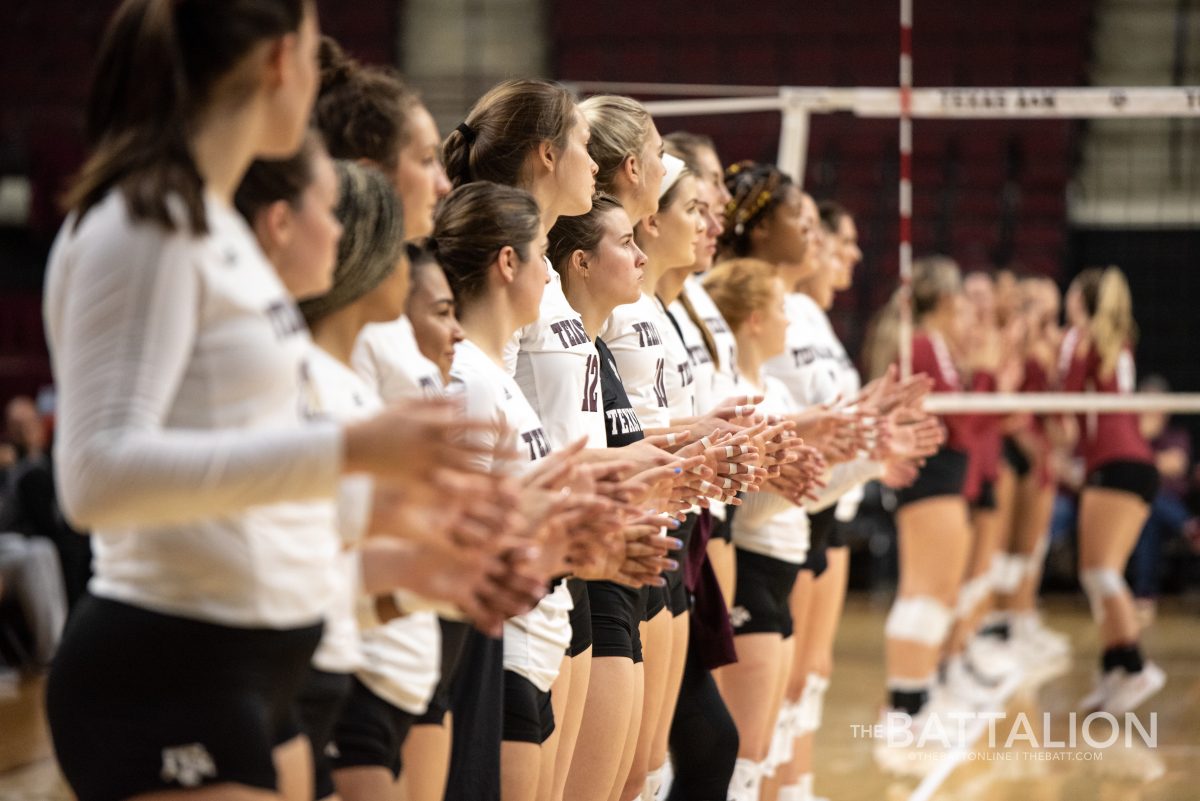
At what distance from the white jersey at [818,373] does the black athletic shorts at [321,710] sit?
2624 millimetres

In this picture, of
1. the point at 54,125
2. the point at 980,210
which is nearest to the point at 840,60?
the point at 980,210

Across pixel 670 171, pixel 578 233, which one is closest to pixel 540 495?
pixel 578 233

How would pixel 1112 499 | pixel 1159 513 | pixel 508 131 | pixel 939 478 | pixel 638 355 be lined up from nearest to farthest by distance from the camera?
pixel 508 131 → pixel 638 355 → pixel 939 478 → pixel 1112 499 → pixel 1159 513

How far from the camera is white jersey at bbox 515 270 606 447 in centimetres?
295

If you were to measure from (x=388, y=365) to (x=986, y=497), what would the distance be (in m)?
5.69

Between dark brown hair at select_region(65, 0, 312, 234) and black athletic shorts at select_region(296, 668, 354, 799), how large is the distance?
0.62 metres

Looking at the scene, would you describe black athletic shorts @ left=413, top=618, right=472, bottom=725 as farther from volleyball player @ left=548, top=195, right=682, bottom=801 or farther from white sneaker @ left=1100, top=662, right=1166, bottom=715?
white sneaker @ left=1100, top=662, right=1166, bottom=715

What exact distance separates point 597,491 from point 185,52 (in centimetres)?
99

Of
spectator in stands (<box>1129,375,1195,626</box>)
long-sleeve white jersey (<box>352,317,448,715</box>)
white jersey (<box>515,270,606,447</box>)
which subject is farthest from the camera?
spectator in stands (<box>1129,375,1195,626</box>)

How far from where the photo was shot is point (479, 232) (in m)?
2.72

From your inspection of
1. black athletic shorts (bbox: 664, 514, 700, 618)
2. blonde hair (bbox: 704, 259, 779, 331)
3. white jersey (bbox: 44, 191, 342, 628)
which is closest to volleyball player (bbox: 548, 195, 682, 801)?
black athletic shorts (bbox: 664, 514, 700, 618)

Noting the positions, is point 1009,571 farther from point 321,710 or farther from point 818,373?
point 321,710

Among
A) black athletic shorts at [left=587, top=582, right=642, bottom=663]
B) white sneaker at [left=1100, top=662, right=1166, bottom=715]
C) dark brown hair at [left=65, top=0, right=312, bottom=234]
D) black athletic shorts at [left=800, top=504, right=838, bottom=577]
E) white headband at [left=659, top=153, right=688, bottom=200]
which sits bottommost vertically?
white sneaker at [left=1100, top=662, right=1166, bottom=715]

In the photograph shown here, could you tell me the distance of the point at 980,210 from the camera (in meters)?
11.2
